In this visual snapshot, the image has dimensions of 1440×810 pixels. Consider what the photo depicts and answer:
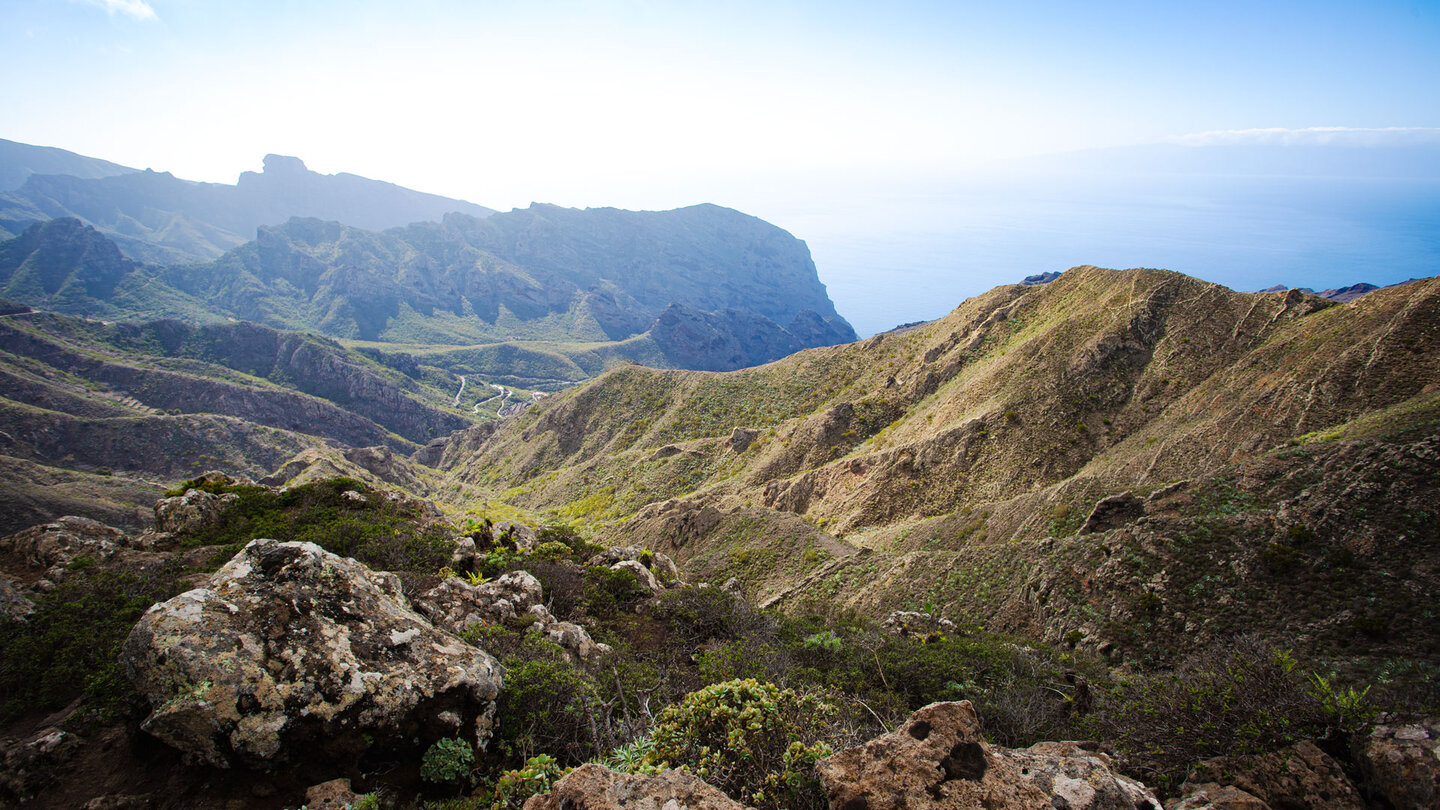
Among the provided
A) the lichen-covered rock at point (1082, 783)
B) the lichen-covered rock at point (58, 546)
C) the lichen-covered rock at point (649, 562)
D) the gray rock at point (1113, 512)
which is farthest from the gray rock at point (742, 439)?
the lichen-covered rock at point (1082, 783)

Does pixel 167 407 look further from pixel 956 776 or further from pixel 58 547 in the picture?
pixel 956 776

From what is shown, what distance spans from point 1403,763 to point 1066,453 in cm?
3321

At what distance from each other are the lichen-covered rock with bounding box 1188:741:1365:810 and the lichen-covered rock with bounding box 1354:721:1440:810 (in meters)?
0.26

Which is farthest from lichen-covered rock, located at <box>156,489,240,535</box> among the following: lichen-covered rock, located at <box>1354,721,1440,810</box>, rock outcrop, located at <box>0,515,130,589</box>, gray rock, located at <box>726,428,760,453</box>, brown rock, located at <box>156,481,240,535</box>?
gray rock, located at <box>726,428,760,453</box>

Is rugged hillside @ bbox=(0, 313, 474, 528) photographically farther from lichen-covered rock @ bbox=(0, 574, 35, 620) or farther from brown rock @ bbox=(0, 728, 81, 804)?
brown rock @ bbox=(0, 728, 81, 804)

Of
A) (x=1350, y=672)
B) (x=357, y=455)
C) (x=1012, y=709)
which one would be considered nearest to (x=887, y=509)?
(x=1350, y=672)

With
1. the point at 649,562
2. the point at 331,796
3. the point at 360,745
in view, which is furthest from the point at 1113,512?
the point at 331,796

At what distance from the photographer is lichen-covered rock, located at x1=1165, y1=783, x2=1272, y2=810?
628 cm

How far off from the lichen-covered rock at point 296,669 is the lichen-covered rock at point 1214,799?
9485 mm

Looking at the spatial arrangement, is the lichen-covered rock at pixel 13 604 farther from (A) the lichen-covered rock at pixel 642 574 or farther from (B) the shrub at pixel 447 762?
(A) the lichen-covered rock at pixel 642 574

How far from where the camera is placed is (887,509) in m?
40.1

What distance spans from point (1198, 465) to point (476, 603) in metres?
34.3

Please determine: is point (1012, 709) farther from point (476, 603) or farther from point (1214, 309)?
point (1214, 309)

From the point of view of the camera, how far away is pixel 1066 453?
3606cm
